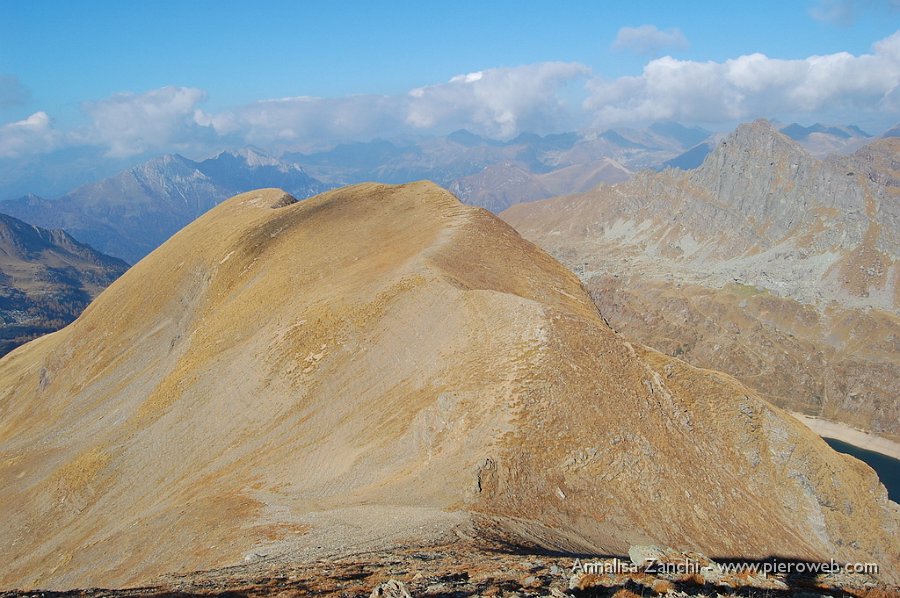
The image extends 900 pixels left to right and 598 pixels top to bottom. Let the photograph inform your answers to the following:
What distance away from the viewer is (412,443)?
44.8 m

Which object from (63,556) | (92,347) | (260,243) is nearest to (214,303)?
(260,243)

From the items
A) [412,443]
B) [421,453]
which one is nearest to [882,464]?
[412,443]

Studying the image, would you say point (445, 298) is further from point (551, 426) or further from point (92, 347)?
point (92, 347)

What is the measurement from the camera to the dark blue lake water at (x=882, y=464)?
522ft

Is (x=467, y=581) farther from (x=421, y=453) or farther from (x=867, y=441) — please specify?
(x=867, y=441)

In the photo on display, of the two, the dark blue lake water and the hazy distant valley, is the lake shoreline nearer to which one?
the dark blue lake water

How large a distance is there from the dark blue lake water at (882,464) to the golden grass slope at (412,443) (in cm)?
13557

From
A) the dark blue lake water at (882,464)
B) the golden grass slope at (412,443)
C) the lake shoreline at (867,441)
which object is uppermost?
the golden grass slope at (412,443)

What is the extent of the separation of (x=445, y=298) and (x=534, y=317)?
12984mm

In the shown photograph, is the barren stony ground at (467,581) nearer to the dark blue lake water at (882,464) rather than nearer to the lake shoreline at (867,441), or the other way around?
the dark blue lake water at (882,464)

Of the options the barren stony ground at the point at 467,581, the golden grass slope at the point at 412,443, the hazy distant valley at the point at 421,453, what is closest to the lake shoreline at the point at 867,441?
the hazy distant valley at the point at 421,453

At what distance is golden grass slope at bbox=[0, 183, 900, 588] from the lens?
126ft

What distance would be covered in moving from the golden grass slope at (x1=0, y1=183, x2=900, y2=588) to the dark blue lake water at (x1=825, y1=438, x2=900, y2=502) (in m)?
136

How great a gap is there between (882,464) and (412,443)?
199 m
